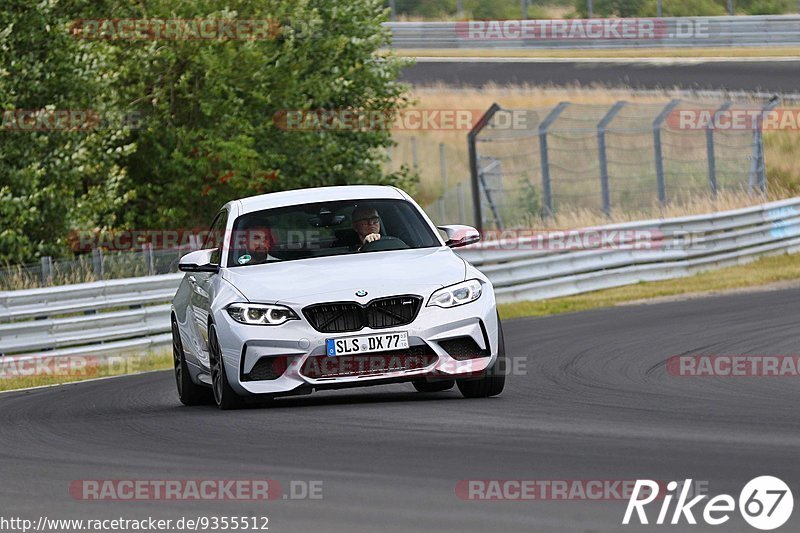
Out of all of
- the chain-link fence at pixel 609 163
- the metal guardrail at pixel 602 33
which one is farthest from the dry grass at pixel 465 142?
the metal guardrail at pixel 602 33

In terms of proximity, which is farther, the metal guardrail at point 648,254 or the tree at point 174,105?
the tree at point 174,105

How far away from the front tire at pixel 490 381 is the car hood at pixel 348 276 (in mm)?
554

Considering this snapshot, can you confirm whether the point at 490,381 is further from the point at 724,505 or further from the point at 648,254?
the point at 648,254

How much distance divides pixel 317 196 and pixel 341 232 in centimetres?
43

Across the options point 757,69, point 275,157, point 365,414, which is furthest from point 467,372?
point 757,69

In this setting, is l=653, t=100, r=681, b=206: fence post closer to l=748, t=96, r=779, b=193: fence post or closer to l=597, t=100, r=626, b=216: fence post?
l=597, t=100, r=626, b=216: fence post

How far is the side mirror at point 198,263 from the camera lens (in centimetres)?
1119

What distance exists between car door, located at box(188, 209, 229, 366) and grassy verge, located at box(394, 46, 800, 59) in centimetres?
3745

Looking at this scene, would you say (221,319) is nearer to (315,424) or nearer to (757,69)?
(315,424)

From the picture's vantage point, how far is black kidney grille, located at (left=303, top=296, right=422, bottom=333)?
32.7ft

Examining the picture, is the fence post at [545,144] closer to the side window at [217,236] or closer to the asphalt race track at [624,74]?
the side window at [217,236]

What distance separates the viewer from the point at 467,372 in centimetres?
1012

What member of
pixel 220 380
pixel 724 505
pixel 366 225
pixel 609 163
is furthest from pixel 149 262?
pixel 724 505

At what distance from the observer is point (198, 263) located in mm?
11273
